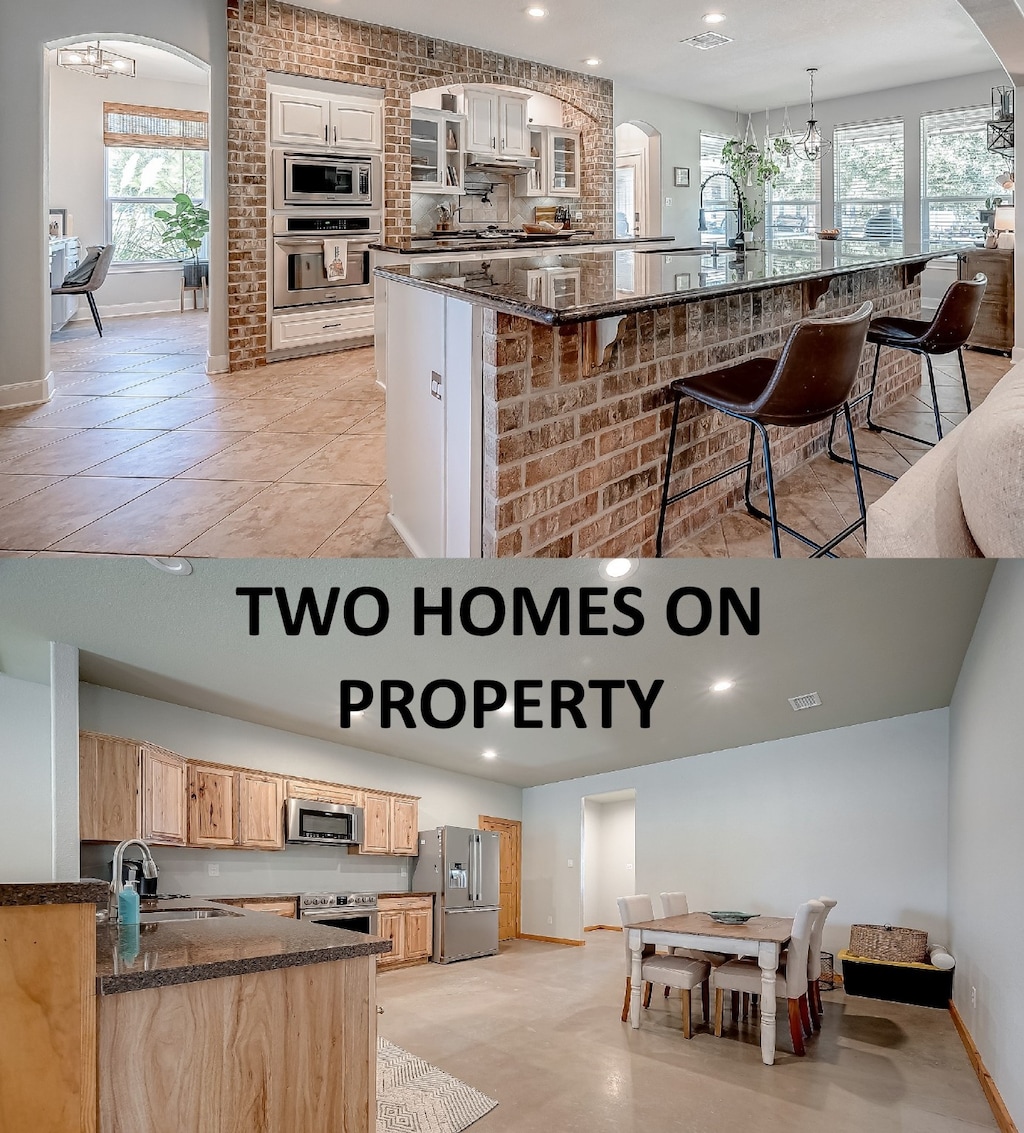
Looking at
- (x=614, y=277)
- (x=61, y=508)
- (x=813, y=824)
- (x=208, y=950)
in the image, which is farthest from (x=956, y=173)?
(x=208, y=950)

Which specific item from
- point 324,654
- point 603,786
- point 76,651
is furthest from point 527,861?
point 76,651

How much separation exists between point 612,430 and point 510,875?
8.18 metres

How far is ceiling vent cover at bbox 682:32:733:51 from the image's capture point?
8125 mm

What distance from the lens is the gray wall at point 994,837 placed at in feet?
10.8

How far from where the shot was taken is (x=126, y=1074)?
167cm

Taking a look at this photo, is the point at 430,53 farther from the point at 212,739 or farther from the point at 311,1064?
the point at 311,1064

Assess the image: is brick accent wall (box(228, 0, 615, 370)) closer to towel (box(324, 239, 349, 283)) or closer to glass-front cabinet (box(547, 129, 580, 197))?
towel (box(324, 239, 349, 283))

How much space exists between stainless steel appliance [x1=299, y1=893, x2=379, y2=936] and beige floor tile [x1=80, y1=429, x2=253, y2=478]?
3971 millimetres

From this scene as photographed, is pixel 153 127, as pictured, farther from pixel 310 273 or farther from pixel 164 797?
pixel 164 797

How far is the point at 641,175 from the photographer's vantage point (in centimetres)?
1173

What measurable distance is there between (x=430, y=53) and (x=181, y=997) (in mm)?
8327

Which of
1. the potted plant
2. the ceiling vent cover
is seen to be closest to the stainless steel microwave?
the ceiling vent cover

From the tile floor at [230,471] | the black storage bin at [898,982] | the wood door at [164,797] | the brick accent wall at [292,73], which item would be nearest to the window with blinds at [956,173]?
the brick accent wall at [292,73]

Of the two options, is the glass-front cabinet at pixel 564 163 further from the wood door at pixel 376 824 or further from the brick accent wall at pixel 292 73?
the wood door at pixel 376 824
